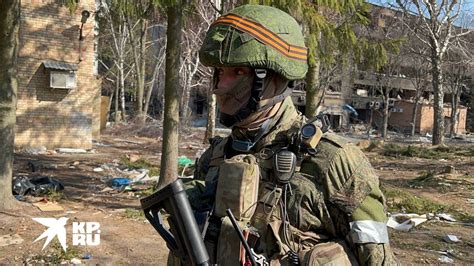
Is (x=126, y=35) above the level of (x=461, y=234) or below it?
above

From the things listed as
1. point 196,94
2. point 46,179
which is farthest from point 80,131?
point 196,94

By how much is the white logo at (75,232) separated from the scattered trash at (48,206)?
0.58m

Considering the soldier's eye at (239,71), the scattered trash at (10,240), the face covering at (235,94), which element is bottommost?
the scattered trash at (10,240)

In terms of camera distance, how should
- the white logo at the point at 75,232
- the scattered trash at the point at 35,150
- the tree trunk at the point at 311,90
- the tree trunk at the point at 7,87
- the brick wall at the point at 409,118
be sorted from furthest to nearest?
the brick wall at the point at 409,118
the scattered trash at the point at 35,150
the tree trunk at the point at 311,90
the tree trunk at the point at 7,87
the white logo at the point at 75,232

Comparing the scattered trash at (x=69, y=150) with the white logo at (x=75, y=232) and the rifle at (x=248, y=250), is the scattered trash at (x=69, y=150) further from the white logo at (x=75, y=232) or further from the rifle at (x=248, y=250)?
the rifle at (x=248, y=250)

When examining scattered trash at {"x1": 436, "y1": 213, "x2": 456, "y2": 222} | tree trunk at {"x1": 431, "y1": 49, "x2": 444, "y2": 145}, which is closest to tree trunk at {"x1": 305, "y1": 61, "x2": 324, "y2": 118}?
scattered trash at {"x1": 436, "y1": 213, "x2": 456, "y2": 222}

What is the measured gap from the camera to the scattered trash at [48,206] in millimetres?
7032

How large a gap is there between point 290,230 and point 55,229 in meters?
5.33

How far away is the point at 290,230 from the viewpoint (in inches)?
62.8

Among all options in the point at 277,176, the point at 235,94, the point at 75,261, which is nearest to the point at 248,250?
the point at 277,176

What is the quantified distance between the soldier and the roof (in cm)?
1345

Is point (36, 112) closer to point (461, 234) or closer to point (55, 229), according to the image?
point (55, 229)

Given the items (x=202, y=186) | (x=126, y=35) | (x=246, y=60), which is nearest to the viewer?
(x=246, y=60)

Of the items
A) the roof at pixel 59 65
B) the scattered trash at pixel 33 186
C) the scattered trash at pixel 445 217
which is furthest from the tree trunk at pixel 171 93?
the roof at pixel 59 65
